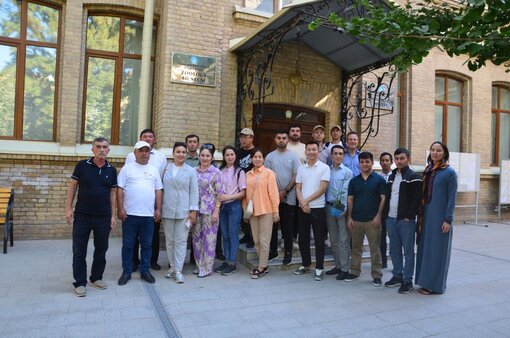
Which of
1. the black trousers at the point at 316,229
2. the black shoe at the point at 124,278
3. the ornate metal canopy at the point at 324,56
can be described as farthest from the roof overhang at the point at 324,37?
the black shoe at the point at 124,278

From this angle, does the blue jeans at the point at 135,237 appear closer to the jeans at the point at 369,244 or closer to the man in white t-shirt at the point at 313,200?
the man in white t-shirt at the point at 313,200

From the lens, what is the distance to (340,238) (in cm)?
541

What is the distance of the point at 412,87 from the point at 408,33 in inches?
329

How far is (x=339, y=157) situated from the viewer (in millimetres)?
5477

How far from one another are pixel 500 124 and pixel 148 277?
11986mm

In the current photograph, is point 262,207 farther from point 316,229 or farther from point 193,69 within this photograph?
point 193,69

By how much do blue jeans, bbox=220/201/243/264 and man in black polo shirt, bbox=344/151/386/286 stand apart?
1.51m

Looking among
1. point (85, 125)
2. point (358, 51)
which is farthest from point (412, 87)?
point (85, 125)

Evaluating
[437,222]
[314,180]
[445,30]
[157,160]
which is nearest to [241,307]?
[314,180]

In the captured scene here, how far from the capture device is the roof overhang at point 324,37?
6.05m

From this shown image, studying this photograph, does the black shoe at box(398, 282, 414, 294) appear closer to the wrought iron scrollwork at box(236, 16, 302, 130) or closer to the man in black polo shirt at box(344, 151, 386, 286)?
the man in black polo shirt at box(344, 151, 386, 286)

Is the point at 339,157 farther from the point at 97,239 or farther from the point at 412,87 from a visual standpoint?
the point at 412,87

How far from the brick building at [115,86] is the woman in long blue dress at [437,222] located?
3188mm

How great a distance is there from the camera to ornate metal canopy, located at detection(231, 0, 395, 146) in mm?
6238
